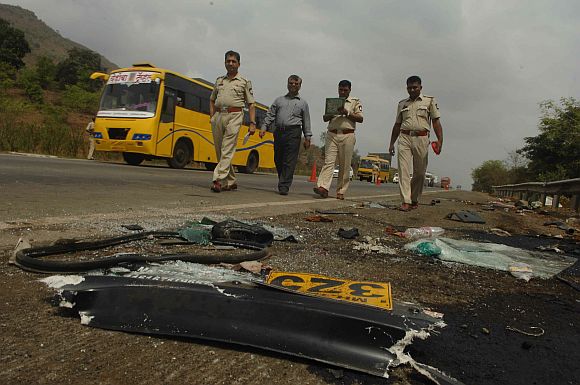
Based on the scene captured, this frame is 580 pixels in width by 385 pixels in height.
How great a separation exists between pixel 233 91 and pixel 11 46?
200 feet

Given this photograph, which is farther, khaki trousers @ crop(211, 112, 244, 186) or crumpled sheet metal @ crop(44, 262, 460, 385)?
khaki trousers @ crop(211, 112, 244, 186)

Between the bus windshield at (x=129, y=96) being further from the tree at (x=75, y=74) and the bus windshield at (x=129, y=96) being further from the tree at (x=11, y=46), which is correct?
the tree at (x=11, y=46)

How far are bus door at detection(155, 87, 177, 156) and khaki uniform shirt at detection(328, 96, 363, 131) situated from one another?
794cm

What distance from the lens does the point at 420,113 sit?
6125 millimetres

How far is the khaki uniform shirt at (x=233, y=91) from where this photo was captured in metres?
6.21

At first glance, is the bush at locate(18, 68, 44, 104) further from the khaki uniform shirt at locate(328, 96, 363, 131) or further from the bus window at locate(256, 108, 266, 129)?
the khaki uniform shirt at locate(328, 96, 363, 131)

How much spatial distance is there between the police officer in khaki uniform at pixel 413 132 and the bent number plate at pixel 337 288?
4.64 meters

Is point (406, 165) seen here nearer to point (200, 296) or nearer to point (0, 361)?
point (200, 296)

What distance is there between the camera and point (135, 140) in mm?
12766

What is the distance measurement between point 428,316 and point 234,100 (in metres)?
5.31

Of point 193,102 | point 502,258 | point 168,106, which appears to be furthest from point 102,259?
point 193,102

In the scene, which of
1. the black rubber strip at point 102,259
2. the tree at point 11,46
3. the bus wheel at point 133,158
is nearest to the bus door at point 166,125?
the bus wheel at point 133,158

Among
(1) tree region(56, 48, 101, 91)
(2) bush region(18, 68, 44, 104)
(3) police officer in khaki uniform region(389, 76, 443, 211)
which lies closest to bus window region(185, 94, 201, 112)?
(3) police officer in khaki uniform region(389, 76, 443, 211)

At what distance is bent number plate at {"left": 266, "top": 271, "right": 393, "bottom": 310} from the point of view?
4.58ft
